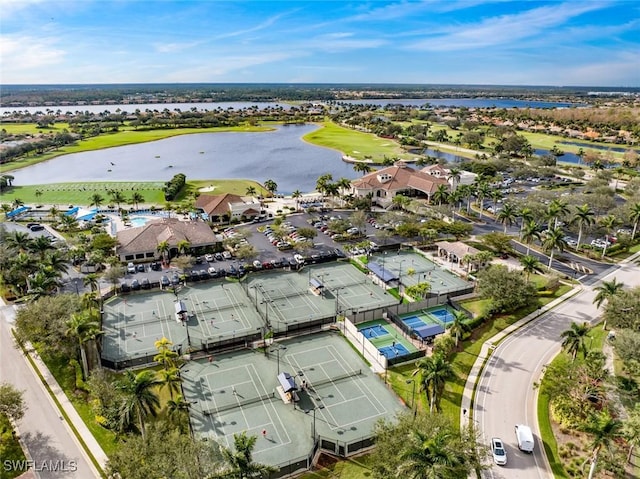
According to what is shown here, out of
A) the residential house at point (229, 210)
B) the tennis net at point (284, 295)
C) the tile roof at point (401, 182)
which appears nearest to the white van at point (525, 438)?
the tennis net at point (284, 295)

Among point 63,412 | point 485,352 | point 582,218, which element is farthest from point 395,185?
point 63,412

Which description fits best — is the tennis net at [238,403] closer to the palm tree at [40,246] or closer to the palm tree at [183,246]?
the palm tree at [183,246]

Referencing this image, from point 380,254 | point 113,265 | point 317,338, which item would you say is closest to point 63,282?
point 113,265

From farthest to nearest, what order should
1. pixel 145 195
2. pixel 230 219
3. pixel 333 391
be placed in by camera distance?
pixel 145 195
pixel 230 219
pixel 333 391

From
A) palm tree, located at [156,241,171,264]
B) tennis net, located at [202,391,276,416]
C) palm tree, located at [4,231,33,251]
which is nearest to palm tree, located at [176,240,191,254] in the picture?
palm tree, located at [156,241,171,264]

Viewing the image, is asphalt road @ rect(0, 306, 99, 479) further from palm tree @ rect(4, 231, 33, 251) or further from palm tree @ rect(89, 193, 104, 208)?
palm tree @ rect(89, 193, 104, 208)

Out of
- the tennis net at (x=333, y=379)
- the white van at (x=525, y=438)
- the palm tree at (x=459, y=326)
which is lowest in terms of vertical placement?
the tennis net at (x=333, y=379)

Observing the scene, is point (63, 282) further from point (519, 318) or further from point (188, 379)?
point (519, 318)
